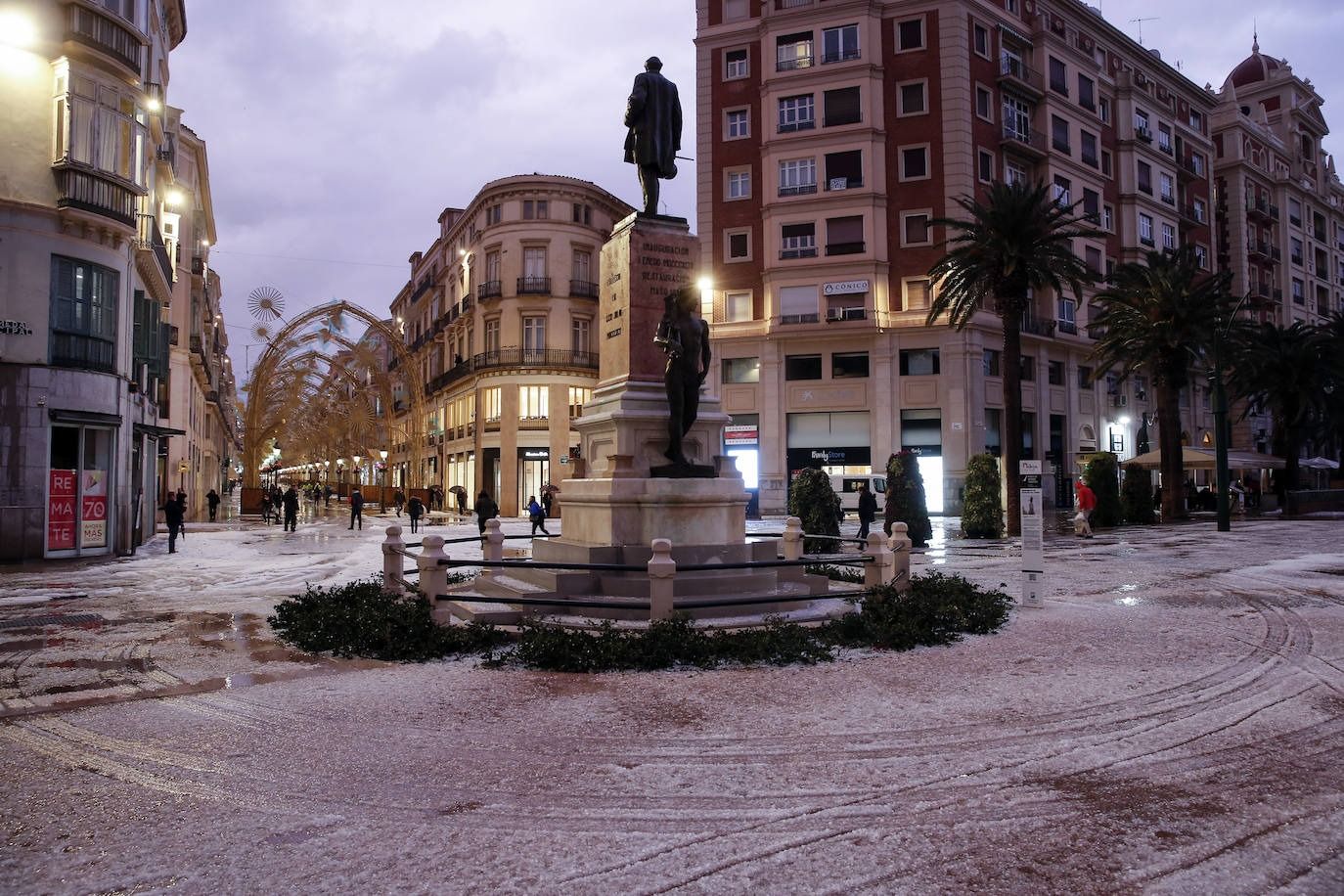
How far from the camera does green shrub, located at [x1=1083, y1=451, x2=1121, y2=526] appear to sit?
30.6m

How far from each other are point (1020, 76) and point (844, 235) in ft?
44.3

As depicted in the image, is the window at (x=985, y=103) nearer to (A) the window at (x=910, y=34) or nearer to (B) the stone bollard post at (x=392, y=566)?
(A) the window at (x=910, y=34)

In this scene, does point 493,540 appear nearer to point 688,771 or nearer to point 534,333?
point 688,771

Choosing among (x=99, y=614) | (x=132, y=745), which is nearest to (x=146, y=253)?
(x=99, y=614)

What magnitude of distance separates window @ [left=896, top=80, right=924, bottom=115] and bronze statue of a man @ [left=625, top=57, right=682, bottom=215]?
1274 inches

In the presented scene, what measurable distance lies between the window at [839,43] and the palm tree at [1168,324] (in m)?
16.6

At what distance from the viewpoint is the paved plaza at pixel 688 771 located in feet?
12.3

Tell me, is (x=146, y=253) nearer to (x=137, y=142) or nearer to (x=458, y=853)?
(x=137, y=142)

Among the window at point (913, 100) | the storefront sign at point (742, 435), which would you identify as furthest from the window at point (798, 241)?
the storefront sign at point (742, 435)

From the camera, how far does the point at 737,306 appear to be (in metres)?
43.2

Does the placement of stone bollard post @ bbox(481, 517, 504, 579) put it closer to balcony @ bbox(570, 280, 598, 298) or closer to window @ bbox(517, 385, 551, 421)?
window @ bbox(517, 385, 551, 421)

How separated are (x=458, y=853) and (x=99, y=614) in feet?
32.9

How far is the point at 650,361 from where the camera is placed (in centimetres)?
1213

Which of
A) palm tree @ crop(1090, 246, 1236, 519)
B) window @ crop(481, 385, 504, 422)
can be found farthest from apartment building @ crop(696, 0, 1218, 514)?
window @ crop(481, 385, 504, 422)
